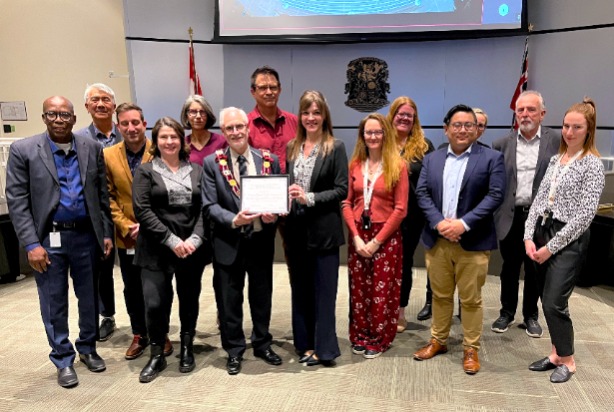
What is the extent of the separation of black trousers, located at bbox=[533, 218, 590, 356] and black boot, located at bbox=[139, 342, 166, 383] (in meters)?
2.32

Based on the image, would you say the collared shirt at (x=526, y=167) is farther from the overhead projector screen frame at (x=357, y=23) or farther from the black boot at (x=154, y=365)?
the overhead projector screen frame at (x=357, y=23)

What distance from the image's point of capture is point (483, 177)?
2.59 metres

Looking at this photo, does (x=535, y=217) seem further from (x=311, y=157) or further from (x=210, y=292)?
(x=210, y=292)

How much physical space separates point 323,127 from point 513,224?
5.14 feet

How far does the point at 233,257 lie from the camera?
266 centimetres

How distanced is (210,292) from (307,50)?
3.46 metres

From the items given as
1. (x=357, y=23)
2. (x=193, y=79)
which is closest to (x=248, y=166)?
(x=193, y=79)

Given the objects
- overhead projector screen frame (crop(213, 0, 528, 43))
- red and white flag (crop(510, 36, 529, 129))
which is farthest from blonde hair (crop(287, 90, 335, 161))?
red and white flag (crop(510, 36, 529, 129))

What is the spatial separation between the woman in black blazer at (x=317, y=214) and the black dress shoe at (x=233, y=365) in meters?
0.49

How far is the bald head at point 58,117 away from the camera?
8.23 feet

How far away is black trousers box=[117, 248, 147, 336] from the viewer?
9.96 feet

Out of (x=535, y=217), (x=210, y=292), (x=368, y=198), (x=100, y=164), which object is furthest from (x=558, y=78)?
(x=100, y=164)

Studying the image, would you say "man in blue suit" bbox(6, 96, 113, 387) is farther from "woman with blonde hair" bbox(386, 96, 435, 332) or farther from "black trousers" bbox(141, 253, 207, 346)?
"woman with blonde hair" bbox(386, 96, 435, 332)

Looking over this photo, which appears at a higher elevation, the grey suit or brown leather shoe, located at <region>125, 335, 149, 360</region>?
the grey suit
